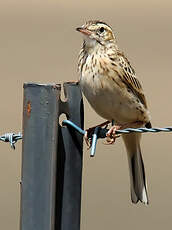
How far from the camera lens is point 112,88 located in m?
5.24

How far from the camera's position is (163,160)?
10.2 meters

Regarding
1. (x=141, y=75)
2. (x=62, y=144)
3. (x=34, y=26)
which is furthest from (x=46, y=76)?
(x=62, y=144)

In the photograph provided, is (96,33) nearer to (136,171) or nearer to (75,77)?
(136,171)

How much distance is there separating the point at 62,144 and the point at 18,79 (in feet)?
28.1

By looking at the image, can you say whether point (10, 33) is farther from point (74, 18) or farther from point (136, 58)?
point (136, 58)

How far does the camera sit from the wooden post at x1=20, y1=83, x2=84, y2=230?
3848 millimetres

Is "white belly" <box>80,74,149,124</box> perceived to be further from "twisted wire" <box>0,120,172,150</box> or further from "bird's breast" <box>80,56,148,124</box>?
"twisted wire" <box>0,120,172,150</box>

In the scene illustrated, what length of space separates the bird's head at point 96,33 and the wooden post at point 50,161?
1.51 meters

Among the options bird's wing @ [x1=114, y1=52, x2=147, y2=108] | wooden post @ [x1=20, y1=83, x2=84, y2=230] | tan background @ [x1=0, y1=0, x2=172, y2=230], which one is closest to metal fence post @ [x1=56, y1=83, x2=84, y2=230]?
wooden post @ [x1=20, y1=83, x2=84, y2=230]

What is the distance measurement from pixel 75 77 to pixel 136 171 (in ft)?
21.9

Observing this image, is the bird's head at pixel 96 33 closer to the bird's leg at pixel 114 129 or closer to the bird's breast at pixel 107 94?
the bird's breast at pixel 107 94

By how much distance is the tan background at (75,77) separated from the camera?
912cm

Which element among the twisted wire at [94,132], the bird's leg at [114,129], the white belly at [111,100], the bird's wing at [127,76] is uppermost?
the bird's wing at [127,76]

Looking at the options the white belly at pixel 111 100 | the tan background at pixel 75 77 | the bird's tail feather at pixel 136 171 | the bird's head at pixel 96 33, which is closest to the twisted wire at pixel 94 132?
the white belly at pixel 111 100
